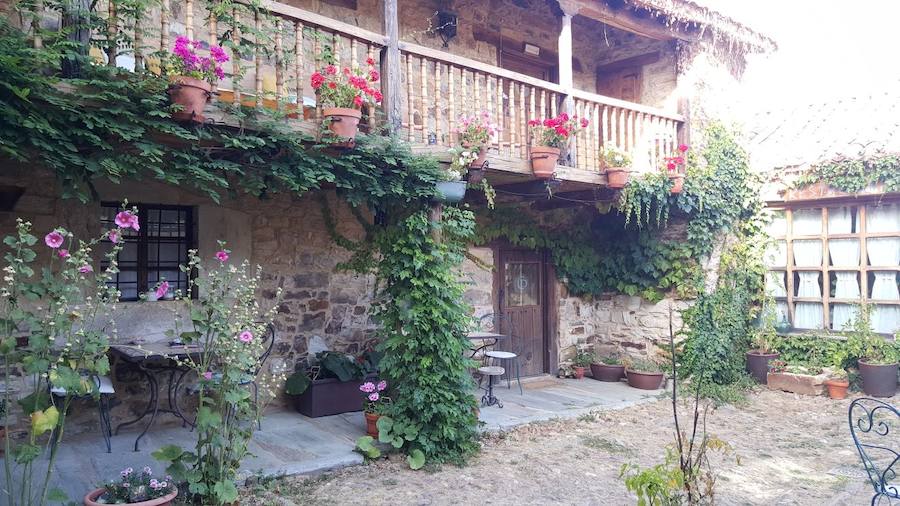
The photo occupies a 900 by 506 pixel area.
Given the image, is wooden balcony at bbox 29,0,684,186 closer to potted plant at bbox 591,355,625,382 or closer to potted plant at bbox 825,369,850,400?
potted plant at bbox 591,355,625,382

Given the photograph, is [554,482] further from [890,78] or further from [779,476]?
[890,78]

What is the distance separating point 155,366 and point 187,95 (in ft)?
8.76

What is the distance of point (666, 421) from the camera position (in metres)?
6.46

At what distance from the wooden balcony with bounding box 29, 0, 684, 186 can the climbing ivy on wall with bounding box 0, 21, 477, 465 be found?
0.24 metres

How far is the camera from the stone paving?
4344mm

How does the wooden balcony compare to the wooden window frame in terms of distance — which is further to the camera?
the wooden window frame

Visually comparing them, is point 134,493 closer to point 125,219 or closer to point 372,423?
point 125,219

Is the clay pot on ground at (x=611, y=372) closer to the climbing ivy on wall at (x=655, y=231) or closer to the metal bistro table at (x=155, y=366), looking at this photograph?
the climbing ivy on wall at (x=655, y=231)

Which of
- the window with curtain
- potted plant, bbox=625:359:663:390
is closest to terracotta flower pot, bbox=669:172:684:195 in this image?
the window with curtain

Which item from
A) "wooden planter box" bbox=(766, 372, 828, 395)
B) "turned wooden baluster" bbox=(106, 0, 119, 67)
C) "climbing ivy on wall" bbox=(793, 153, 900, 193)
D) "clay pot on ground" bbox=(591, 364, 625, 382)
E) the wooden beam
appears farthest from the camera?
the wooden beam

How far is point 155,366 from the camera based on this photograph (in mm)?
5289

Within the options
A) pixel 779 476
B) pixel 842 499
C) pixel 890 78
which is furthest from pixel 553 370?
pixel 890 78

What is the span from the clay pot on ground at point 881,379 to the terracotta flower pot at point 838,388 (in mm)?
244

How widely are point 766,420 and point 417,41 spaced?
18.7 ft
